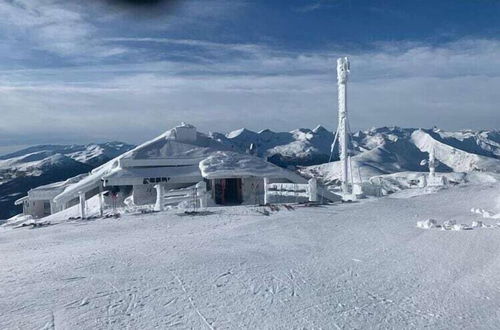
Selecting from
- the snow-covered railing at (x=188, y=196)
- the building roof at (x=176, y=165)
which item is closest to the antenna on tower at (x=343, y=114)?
the building roof at (x=176, y=165)

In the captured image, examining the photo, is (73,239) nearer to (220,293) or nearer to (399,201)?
(220,293)

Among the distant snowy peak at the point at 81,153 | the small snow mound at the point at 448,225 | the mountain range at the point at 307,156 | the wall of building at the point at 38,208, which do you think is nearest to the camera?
the small snow mound at the point at 448,225

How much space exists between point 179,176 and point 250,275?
1618 centimetres

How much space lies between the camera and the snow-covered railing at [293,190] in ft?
61.2

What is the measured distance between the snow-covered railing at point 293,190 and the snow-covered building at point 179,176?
1060 millimetres

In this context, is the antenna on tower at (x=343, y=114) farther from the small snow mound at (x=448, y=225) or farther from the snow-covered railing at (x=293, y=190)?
the small snow mound at (x=448, y=225)

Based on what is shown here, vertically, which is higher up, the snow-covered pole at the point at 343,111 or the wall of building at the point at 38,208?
the snow-covered pole at the point at 343,111

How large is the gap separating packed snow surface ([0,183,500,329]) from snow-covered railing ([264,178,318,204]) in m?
4.98

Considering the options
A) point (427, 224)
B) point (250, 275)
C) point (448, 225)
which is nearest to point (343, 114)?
point (427, 224)

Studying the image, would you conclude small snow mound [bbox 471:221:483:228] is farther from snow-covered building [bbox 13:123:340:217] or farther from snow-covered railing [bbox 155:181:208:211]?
snow-covered building [bbox 13:123:340:217]

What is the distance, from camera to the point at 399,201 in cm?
1811

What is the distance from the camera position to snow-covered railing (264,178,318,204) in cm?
1866

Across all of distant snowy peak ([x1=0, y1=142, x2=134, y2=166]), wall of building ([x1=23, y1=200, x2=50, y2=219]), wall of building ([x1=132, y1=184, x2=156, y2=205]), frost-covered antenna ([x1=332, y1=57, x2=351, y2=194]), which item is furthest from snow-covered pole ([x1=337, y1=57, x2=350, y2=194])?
distant snowy peak ([x1=0, y1=142, x2=134, y2=166])

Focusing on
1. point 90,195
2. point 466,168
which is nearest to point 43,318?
point 90,195
